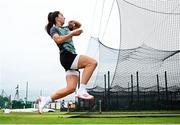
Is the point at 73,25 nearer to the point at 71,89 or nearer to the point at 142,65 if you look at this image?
the point at 71,89

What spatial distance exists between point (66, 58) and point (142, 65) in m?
23.5

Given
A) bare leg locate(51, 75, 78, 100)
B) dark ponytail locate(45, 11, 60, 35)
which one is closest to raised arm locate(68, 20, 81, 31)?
dark ponytail locate(45, 11, 60, 35)

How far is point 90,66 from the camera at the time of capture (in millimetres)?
3795

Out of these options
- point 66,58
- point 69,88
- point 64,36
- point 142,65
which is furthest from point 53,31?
point 142,65

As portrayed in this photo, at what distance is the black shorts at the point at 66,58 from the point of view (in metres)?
3.79

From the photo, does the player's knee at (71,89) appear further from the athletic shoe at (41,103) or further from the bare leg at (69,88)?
the athletic shoe at (41,103)

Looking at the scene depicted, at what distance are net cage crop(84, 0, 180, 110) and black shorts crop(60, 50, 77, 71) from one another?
16166mm

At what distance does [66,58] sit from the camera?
12.5 feet

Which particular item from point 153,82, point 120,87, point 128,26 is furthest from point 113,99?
point 128,26

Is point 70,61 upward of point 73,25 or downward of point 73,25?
downward

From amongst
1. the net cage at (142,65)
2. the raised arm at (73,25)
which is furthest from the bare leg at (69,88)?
the net cage at (142,65)

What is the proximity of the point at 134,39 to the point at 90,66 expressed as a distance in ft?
60.5

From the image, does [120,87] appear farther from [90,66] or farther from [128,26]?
[90,66]

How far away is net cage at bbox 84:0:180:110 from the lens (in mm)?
20500
